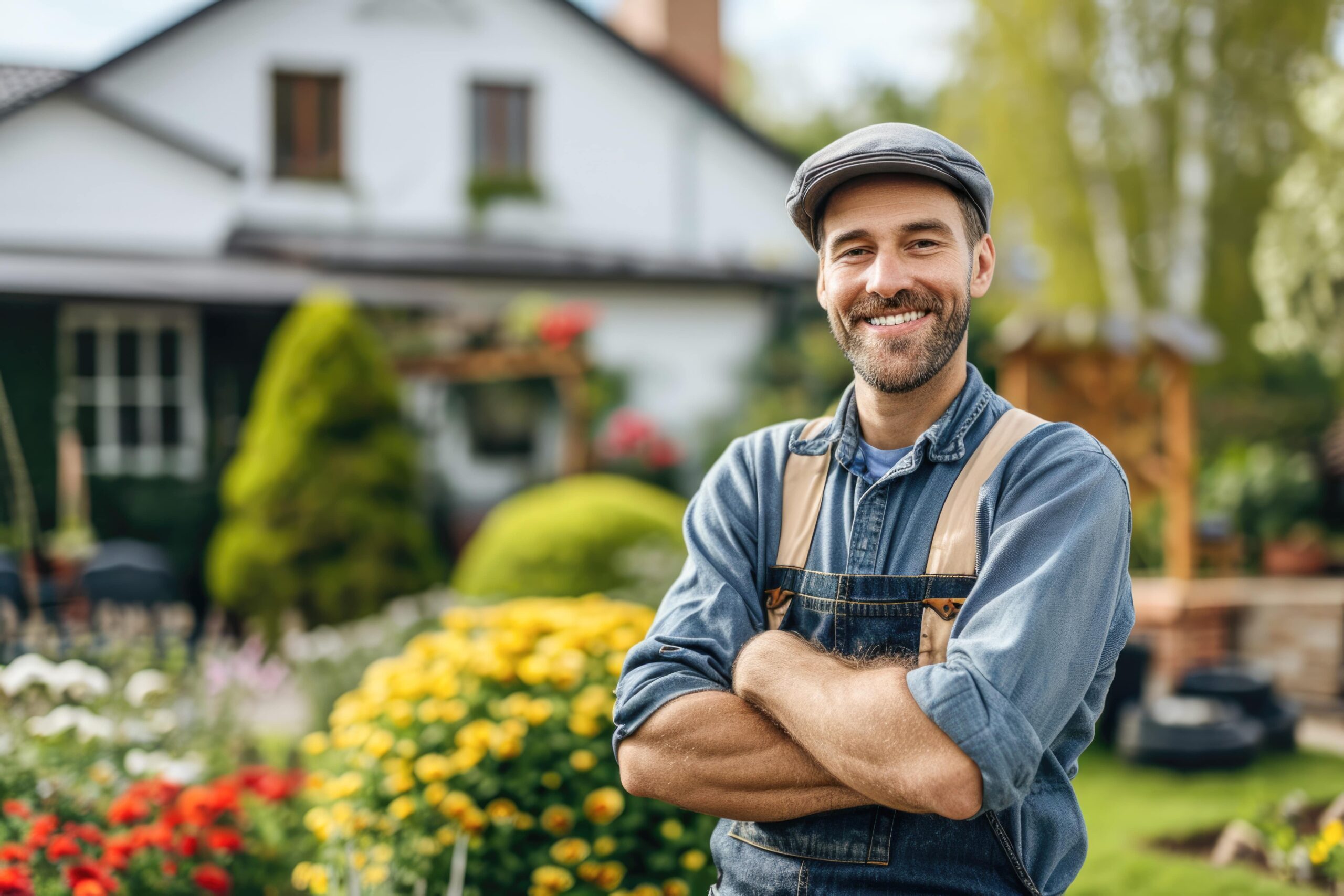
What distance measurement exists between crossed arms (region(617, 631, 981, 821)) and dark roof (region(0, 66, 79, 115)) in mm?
5894

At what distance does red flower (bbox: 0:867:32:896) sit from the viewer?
9.31 feet

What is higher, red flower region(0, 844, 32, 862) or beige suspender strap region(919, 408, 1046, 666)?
beige suspender strap region(919, 408, 1046, 666)

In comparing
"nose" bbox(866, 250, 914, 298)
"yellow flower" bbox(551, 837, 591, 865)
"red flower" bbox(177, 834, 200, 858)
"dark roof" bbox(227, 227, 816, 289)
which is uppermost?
"dark roof" bbox(227, 227, 816, 289)

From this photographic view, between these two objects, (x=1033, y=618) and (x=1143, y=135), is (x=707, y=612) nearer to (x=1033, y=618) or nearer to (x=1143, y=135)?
(x=1033, y=618)

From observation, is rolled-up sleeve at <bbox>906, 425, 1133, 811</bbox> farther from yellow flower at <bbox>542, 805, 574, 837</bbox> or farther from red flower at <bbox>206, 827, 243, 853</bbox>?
red flower at <bbox>206, 827, 243, 853</bbox>

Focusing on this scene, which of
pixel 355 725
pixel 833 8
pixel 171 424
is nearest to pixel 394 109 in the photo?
pixel 171 424

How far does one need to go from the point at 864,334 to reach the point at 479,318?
8928mm

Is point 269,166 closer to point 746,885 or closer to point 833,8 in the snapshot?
point 746,885

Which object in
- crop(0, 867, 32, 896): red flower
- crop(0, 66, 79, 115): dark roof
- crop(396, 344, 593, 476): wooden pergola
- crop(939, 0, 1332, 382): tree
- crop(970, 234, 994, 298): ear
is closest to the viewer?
crop(970, 234, 994, 298): ear

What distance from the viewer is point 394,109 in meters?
13.2

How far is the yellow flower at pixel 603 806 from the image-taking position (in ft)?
9.78

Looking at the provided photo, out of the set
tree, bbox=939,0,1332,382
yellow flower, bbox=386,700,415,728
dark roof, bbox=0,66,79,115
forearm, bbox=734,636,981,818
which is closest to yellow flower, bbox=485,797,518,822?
yellow flower, bbox=386,700,415,728

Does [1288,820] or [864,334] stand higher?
[864,334]

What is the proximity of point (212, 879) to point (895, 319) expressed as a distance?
258 centimetres
